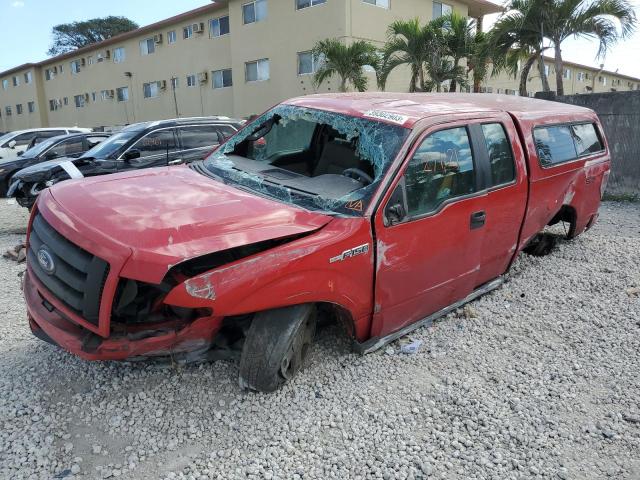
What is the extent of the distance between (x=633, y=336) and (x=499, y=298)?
110cm

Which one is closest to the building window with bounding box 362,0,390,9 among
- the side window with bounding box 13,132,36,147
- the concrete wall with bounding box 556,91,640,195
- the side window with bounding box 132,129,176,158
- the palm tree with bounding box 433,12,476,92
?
the palm tree with bounding box 433,12,476,92

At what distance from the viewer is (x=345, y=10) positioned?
17.6 metres

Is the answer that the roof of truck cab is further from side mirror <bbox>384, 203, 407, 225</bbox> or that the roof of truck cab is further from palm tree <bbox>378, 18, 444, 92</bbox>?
palm tree <bbox>378, 18, 444, 92</bbox>

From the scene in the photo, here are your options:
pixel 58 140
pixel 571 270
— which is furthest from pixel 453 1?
pixel 571 270

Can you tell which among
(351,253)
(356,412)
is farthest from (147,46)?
(356,412)

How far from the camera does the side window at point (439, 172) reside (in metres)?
3.26

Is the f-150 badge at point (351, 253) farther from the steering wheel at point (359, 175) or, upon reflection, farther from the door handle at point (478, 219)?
the door handle at point (478, 219)

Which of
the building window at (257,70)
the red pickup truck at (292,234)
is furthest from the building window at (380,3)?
the red pickup truck at (292,234)

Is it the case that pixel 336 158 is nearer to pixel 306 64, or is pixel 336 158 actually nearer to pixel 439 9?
pixel 306 64

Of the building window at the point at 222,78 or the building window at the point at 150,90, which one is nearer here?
the building window at the point at 222,78

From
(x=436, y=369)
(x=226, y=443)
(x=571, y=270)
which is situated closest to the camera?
(x=226, y=443)

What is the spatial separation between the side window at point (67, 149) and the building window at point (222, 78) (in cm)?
1369

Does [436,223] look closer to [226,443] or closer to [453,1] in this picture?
[226,443]

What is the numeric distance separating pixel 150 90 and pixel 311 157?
92.0ft
